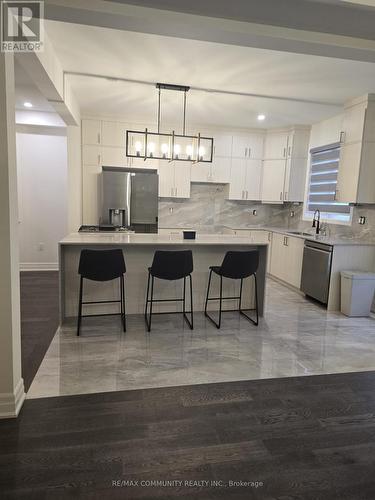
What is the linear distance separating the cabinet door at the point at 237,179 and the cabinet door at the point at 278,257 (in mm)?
1083

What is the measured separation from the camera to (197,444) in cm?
192

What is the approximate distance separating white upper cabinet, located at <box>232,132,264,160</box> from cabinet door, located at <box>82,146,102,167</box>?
252 cm

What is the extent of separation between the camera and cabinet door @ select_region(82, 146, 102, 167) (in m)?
5.69

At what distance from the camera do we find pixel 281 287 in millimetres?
5582

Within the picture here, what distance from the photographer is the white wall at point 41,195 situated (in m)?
5.71

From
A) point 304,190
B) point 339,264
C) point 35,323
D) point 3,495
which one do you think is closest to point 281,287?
point 339,264

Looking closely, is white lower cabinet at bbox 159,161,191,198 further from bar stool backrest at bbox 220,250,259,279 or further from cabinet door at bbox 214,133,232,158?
bar stool backrest at bbox 220,250,259,279

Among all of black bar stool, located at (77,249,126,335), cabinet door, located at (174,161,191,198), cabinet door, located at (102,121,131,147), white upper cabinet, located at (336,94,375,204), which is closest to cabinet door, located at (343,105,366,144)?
white upper cabinet, located at (336,94,375,204)

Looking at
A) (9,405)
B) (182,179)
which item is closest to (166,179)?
(182,179)

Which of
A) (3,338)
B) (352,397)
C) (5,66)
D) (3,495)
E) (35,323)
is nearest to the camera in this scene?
(3,495)

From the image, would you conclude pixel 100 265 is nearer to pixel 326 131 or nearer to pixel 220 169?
pixel 220 169

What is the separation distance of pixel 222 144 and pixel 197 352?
4372 mm

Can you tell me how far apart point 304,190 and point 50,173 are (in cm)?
462

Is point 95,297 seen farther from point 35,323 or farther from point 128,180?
point 128,180
